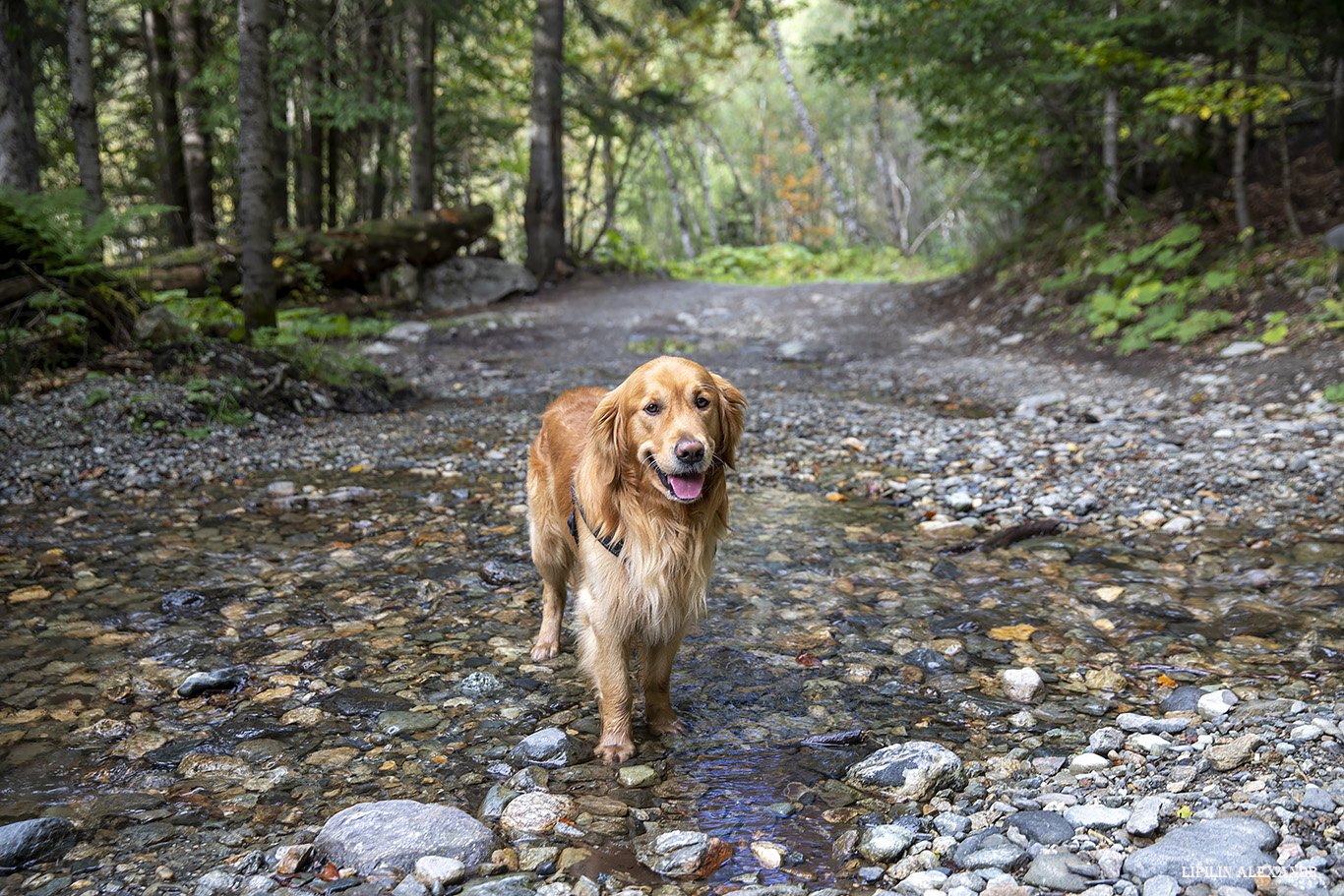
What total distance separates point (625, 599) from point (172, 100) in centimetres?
2035

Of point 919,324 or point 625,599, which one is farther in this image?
point 919,324

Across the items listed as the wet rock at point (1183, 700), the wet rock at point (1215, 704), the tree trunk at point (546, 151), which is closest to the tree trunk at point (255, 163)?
the wet rock at point (1183, 700)

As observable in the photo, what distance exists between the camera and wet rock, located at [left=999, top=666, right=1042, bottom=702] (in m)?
3.62

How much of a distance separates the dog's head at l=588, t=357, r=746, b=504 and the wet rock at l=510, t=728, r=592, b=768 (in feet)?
3.35

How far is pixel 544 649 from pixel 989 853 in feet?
7.73

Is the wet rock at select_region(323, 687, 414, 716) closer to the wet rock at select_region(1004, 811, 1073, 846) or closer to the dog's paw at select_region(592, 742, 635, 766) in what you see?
the dog's paw at select_region(592, 742, 635, 766)

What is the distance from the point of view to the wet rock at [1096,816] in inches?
99.8

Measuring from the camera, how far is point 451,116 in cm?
2284

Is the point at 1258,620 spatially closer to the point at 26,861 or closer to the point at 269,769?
the point at 269,769

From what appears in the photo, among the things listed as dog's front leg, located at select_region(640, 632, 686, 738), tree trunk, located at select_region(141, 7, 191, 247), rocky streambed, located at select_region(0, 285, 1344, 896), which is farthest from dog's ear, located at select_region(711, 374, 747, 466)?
tree trunk, located at select_region(141, 7, 191, 247)

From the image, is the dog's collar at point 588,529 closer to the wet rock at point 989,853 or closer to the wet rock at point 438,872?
the wet rock at point 438,872

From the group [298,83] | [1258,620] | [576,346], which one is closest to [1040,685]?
[1258,620]

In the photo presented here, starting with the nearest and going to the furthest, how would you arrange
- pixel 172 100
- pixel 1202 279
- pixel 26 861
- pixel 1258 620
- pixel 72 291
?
1. pixel 26 861
2. pixel 1258 620
3. pixel 72 291
4. pixel 1202 279
5. pixel 172 100

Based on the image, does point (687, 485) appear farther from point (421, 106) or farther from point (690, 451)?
point (421, 106)
